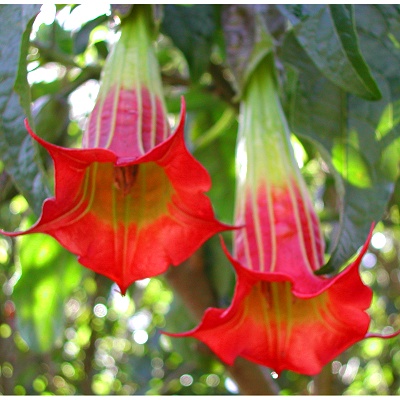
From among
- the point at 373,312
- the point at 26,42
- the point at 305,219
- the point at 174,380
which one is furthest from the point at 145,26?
the point at 373,312

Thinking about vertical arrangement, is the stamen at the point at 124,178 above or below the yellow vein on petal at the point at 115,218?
above

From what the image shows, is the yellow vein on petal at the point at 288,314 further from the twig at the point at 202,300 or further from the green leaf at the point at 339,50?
the twig at the point at 202,300

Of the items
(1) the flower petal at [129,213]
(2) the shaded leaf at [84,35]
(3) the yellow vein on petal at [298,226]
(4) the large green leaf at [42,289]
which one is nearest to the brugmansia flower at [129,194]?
(1) the flower petal at [129,213]

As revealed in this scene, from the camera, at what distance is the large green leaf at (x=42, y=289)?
107 cm

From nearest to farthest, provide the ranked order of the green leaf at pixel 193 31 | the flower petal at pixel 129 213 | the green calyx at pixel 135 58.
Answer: the flower petal at pixel 129 213 → the green calyx at pixel 135 58 → the green leaf at pixel 193 31

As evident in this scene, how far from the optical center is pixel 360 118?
0.77 meters

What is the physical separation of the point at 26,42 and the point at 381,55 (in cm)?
42

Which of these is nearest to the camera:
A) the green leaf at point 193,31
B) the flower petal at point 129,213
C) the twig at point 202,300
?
the flower petal at point 129,213

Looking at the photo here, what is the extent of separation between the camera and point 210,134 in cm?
113

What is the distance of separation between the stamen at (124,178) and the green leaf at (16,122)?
9 centimetres

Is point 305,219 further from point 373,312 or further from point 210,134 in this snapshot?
point 373,312

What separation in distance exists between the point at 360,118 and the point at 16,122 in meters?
0.40

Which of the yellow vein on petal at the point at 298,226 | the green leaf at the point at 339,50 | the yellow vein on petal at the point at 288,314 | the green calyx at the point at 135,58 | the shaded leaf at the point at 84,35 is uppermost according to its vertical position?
the green leaf at the point at 339,50

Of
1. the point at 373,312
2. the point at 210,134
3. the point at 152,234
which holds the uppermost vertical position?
the point at 152,234
